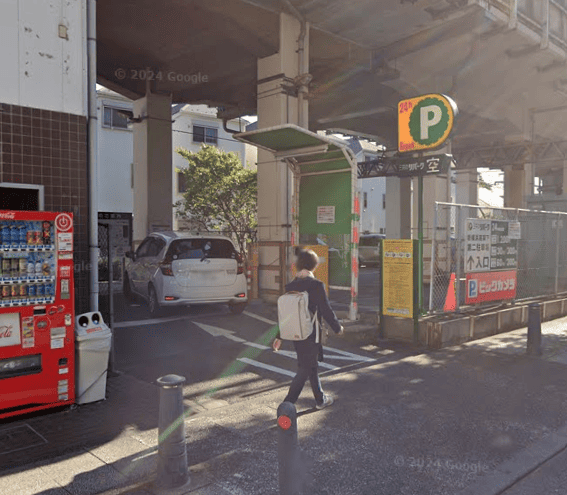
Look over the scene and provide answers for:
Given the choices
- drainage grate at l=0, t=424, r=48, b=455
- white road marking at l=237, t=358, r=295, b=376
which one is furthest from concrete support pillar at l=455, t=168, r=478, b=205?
drainage grate at l=0, t=424, r=48, b=455

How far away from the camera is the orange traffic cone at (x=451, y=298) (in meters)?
9.20

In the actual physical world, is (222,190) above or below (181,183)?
below

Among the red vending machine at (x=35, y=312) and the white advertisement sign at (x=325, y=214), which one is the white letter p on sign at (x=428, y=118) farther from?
the red vending machine at (x=35, y=312)

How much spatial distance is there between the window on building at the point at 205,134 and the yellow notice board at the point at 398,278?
26.6 meters

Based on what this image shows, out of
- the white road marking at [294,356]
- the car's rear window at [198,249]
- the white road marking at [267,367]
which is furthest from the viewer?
the car's rear window at [198,249]

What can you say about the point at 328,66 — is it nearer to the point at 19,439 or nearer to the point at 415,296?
the point at 415,296

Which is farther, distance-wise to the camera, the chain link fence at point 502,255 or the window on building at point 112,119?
the window on building at point 112,119

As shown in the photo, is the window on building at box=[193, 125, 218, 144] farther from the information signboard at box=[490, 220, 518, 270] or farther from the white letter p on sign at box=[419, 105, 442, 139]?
the white letter p on sign at box=[419, 105, 442, 139]

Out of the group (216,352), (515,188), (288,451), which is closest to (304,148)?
(216,352)

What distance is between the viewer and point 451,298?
9.28 meters

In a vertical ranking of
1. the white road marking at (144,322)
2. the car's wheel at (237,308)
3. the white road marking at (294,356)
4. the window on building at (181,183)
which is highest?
the window on building at (181,183)

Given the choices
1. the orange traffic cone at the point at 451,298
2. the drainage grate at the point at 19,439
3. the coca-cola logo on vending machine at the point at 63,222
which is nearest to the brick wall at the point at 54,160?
the coca-cola logo on vending machine at the point at 63,222

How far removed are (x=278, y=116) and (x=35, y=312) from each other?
9556mm

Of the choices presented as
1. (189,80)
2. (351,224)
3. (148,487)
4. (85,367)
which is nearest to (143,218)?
(189,80)
